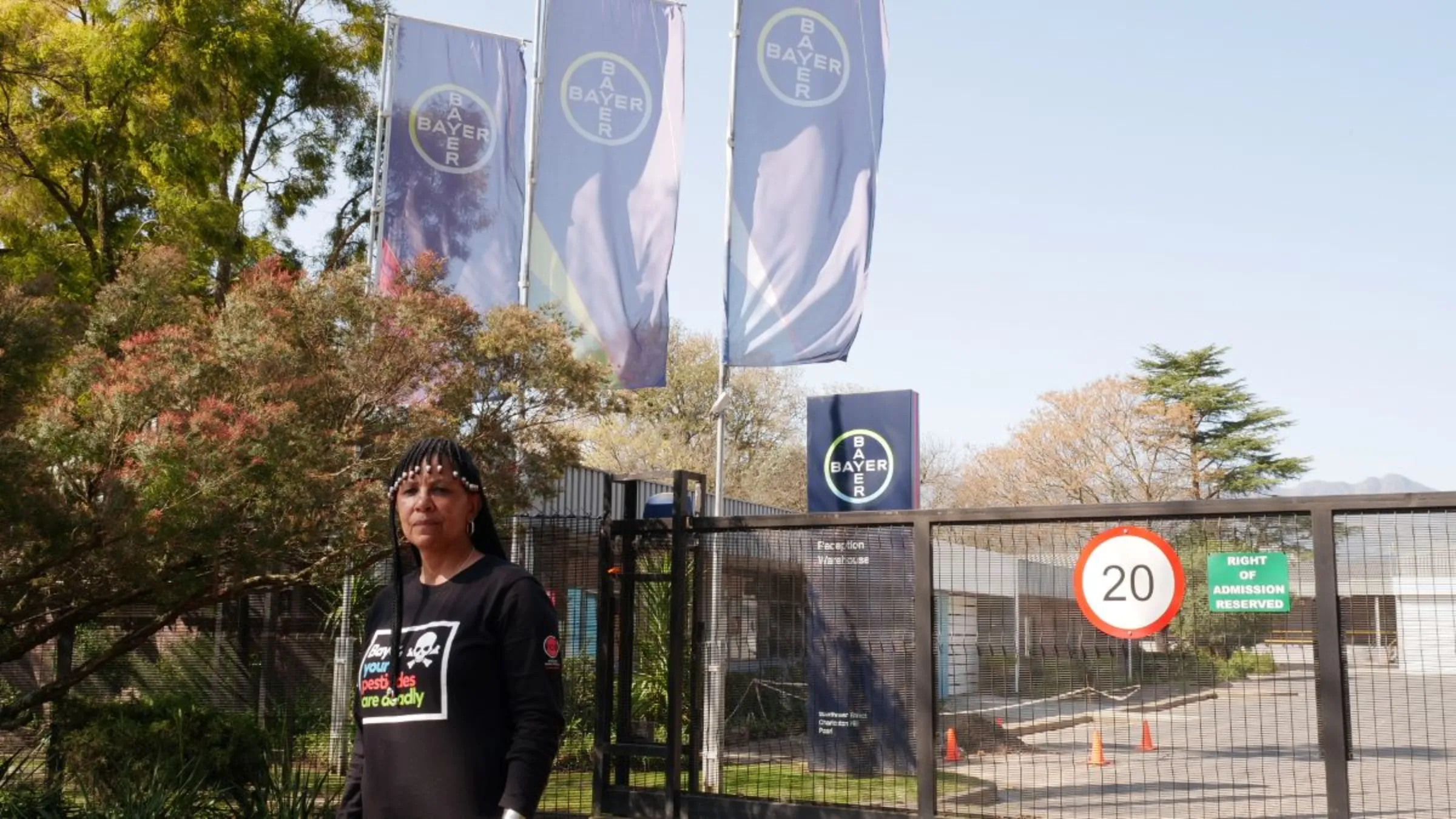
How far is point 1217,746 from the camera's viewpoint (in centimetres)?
876

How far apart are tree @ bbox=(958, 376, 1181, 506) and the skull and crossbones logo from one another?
44.2m

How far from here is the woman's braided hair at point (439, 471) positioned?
3570 millimetres

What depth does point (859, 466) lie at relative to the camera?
1358 centimetres

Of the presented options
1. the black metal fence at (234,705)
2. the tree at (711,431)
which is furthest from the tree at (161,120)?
the tree at (711,431)

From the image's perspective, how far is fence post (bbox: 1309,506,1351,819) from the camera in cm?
841

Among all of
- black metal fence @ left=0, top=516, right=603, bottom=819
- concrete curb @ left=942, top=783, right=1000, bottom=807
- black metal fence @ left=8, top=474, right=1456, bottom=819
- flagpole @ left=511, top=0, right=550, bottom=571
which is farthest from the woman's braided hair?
flagpole @ left=511, top=0, right=550, bottom=571

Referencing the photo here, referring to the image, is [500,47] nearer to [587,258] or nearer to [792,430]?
[587,258]

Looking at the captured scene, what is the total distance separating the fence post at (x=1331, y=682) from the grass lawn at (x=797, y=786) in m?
2.50

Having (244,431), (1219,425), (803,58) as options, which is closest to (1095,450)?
(1219,425)

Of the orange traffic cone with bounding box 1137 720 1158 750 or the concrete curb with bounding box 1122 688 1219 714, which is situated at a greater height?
the concrete curb with bounding box 1122 688 1219 714

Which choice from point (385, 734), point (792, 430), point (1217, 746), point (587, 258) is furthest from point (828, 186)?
point (792, 430)

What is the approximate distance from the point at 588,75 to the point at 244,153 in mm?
6135

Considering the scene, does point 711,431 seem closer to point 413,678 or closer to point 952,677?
point 952,677

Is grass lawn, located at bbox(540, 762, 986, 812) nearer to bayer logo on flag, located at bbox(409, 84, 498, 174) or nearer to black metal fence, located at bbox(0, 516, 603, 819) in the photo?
black metal fence, located at bbox(0, 516, 603, 819)
